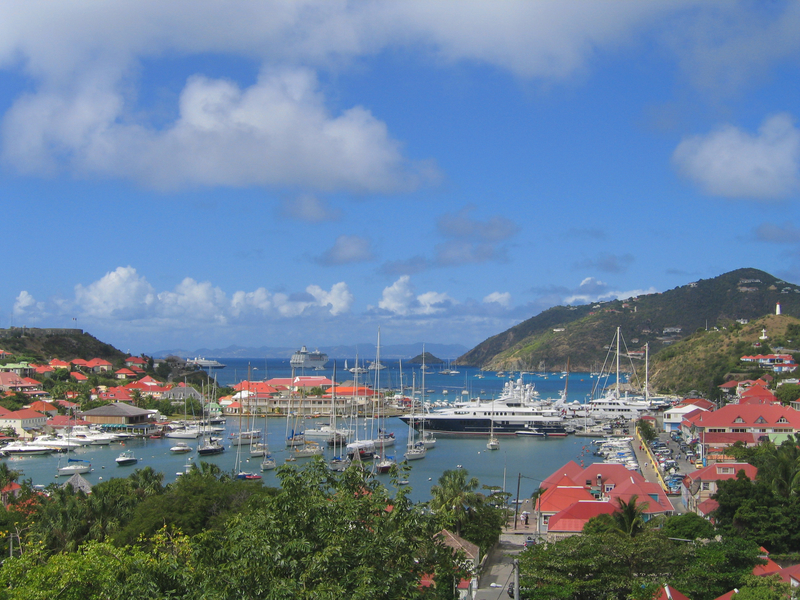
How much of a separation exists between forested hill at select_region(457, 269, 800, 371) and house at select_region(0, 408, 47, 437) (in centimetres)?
13325

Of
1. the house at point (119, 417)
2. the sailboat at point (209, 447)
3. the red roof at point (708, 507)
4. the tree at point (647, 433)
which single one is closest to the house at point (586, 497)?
the red roof at point (708, 507)

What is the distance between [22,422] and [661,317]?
506ft

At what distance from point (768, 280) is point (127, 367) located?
152 meters

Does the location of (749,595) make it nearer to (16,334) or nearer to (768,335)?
(768,335)

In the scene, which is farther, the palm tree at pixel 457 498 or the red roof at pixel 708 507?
the red roof at pixel 708 507

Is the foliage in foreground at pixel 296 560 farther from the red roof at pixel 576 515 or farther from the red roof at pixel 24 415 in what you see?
the red roof at pixel 24 415

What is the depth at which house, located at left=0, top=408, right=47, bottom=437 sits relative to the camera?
55656 mm

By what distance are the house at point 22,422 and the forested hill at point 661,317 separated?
133249 millimetres

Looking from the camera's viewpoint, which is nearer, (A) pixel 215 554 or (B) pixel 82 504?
(A) pixel 215 554

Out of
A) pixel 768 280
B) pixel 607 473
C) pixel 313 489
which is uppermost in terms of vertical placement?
pixel 768 280

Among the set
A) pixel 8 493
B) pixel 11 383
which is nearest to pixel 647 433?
pixel 8 493

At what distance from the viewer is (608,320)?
601ft

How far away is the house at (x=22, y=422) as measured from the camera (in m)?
55.7

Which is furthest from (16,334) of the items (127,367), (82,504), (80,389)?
(82,504)
